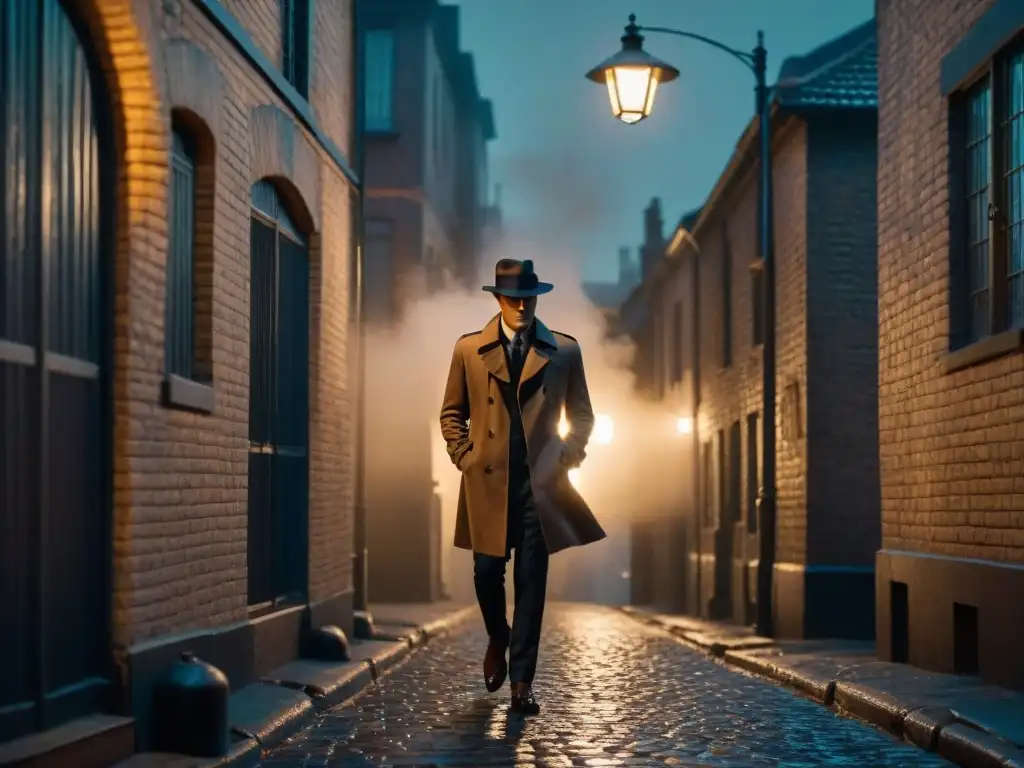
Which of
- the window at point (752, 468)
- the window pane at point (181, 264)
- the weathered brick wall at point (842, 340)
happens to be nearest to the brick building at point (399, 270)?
the window at point (752, 468)

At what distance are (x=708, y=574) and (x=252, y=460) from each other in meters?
16.4

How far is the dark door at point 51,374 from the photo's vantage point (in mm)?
6367

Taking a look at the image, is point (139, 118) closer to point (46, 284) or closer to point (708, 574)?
point (46, 284)

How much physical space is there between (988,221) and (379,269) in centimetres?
1545

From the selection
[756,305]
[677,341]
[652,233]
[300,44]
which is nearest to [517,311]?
[300,44]

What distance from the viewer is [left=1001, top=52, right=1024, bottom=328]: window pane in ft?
32.6

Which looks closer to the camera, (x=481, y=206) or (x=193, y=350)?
(x=193, y=350)

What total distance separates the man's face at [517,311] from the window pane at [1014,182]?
2.96 m

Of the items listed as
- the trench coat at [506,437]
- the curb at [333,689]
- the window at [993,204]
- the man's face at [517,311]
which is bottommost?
the curb at [333,689]

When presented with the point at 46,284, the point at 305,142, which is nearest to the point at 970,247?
the point at 305,142

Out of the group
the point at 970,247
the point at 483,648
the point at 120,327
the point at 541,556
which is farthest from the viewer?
the point at 483,648

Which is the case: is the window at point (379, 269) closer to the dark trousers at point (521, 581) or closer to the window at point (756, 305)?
the window at point (756, 305)

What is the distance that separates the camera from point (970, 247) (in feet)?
35.6

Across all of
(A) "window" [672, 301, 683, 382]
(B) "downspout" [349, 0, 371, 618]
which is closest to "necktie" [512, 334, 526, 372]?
(B) "downspout" [349, 0, 371, 618]
